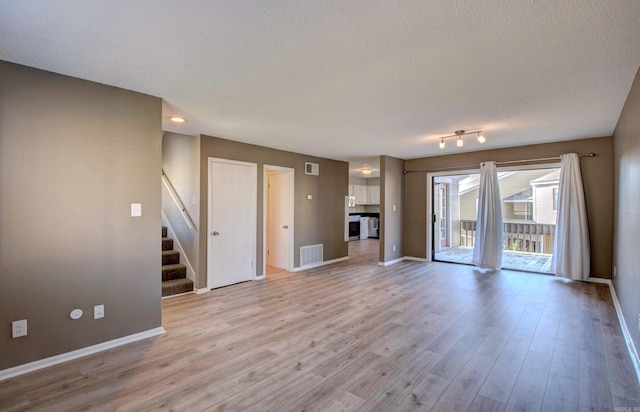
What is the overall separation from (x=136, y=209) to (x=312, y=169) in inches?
156

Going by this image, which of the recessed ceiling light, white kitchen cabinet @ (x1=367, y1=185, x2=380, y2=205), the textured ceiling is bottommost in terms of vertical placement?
white kitchen cabinet @ (x1=367, y1=185, x2=380, y2=205)

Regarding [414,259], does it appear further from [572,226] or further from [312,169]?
[312,169]

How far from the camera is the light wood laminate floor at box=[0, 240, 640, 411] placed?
2.03 meters

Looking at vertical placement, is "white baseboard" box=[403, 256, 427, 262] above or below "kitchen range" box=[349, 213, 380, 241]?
below

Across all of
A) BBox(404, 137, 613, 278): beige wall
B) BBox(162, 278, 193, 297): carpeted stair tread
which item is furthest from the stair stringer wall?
BBox(404, 137, 613, 278): beige wall

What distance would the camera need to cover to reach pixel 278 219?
624 cm

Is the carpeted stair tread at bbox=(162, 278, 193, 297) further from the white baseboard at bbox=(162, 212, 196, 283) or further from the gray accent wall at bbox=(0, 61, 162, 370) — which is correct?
the gray accent wall at bbox=(0, 61, 162, 370)

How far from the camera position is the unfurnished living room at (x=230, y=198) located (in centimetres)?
195

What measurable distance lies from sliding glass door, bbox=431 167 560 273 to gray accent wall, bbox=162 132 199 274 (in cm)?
523

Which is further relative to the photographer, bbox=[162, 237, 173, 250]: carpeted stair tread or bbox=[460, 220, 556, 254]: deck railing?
bbox=[460, 220, 556, 254]: deck railing

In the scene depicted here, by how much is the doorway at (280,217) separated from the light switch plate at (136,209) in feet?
9.66

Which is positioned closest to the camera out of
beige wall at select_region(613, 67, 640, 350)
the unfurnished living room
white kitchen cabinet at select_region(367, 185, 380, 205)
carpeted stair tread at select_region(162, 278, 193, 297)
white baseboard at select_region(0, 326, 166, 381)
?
the unfurnished living room

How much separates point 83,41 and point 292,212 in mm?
4263

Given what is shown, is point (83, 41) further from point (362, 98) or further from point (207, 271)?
point (207, 271)
